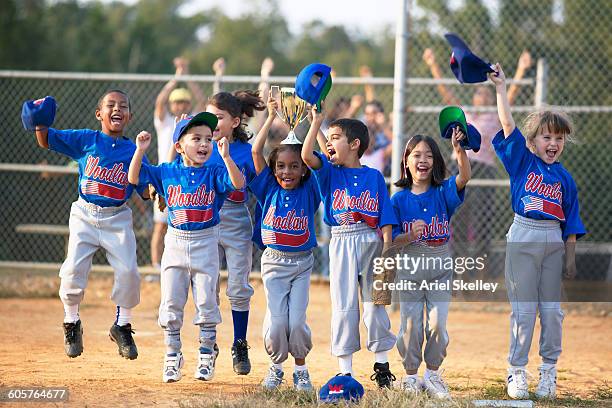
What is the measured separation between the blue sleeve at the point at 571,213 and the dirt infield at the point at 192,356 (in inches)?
38.6

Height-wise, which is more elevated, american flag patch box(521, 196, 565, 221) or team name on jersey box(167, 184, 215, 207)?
team name on jersey box(167, 184, 215, 207)

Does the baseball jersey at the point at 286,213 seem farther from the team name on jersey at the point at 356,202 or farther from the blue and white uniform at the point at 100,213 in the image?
the blue and white uniform at the point at 100,213

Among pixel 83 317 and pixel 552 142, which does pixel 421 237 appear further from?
pixel 83 317

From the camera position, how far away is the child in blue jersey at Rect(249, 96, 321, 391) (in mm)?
5508

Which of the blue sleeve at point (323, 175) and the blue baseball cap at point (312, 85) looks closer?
the blue baseball cap at point (312, 85)

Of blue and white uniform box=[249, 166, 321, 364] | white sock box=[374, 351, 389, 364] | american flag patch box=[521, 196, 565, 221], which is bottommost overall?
white sock box=[374, 351, 389, 364]

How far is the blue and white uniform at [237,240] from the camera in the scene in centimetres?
602

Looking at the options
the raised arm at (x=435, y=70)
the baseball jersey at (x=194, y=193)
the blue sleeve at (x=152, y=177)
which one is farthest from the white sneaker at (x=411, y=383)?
the raised arm at (x=435, y=70)

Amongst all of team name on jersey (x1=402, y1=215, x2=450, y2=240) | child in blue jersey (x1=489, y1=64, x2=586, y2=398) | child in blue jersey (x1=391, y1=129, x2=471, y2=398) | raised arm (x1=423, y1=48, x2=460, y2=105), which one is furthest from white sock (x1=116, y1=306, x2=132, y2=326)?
raised arm (x1=423, y1=48, x2=460, y2=105)

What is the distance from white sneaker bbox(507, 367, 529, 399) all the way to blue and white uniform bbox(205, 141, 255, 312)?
5.63 ft

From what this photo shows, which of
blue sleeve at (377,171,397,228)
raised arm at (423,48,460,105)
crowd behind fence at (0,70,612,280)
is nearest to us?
blue sleeve at (377,171,397,228)

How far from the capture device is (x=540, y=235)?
556cm

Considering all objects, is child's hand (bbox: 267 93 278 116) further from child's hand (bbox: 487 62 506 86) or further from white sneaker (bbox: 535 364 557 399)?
white sneaker (bbox: 535 364 557 399)

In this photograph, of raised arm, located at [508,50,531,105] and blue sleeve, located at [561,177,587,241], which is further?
raised arm, located at [508,50,531,105]
